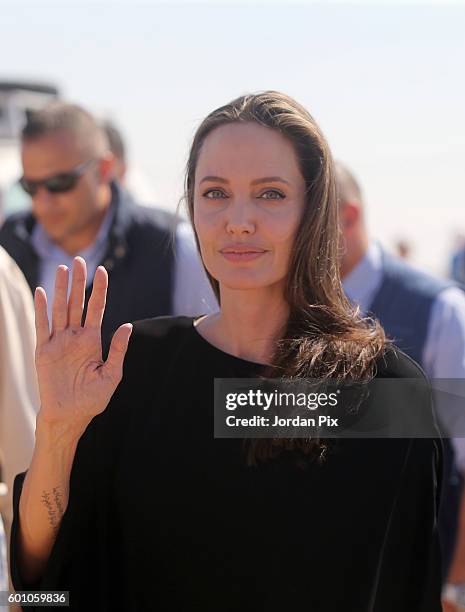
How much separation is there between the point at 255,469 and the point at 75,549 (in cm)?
42

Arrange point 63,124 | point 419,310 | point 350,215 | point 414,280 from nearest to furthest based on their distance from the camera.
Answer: point 419,310, point 414,280, point 350,215, point 63,124

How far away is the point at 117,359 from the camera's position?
82.4 inches

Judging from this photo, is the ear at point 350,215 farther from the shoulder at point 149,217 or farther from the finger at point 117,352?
the finger at point 117,352

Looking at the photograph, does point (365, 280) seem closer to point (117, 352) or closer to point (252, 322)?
point (252, 322)

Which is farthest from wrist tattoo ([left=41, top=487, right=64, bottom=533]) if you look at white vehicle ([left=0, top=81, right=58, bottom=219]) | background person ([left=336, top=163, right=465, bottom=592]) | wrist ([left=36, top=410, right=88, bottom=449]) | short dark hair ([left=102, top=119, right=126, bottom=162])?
white vehicle ([left=0, top=81, right=58, bottom=219])

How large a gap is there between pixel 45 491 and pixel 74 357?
0.29m

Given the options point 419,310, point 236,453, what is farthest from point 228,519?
point 419,310

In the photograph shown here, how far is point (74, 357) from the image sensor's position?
2078mm

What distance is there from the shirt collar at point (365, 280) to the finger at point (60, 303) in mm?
1793

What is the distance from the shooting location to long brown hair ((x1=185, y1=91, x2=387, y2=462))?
2.21 m

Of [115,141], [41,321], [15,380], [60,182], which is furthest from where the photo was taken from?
[115,141]

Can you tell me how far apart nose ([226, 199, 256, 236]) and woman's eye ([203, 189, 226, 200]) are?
0.05 metres

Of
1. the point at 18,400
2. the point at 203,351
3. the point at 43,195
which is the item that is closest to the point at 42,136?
the point at 43,195

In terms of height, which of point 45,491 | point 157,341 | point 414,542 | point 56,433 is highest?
point 157,341
